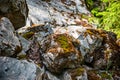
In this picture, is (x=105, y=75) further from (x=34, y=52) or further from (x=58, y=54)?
(x=34, y=52)

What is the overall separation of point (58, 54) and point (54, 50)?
0.60 ft

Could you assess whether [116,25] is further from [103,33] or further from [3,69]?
[3,69]

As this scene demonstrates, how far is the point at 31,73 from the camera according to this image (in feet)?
18.1

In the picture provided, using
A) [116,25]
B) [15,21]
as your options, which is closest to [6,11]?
[15,21]

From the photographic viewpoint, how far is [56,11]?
1252 cm

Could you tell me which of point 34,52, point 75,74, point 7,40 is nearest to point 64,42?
point 34,52

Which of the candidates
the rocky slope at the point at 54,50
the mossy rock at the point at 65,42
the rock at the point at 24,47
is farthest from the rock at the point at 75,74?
the rock at the point at 24,47

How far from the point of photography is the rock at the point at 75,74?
6953 millimetres

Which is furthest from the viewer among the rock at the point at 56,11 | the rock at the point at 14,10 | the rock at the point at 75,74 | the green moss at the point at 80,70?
the rock at the point at 56,11

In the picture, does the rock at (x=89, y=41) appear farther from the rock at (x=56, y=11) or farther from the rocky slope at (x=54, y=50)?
the rock at (x=56, y=11)

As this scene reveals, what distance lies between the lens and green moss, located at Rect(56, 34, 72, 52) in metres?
7.25

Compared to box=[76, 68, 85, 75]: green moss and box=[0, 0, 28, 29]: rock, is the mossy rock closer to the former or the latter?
box=[76, 68, 85, 75]: green moss

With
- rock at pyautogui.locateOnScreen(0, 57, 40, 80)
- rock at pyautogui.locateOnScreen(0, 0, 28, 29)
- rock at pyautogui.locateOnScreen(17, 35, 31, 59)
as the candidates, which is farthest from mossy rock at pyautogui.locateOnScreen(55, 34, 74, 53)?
rock at pyautogui.locateOnScreen(0, 57, 40, 80)

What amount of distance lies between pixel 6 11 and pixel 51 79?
2.25 meters
